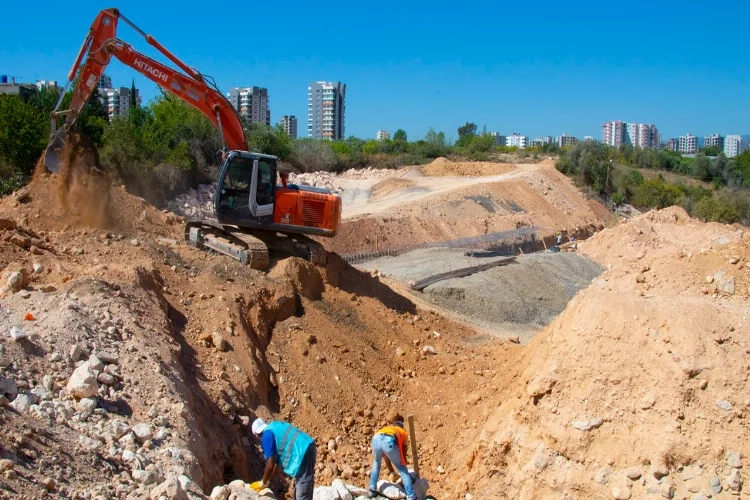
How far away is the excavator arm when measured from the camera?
12469mm

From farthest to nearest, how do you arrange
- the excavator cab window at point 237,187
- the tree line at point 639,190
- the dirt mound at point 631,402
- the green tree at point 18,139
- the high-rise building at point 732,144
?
the high-rise building at point 732,144 < the tree line at point 639,190 < the green tree at point 18,139 < the excavator cab window at point 237,187 < the dirt mound at point 631,402

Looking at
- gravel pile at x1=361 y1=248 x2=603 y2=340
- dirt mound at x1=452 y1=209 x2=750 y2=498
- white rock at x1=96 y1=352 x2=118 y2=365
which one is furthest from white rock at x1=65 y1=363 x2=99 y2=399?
gravel pile at x1=361 y1=248 x2=603 y2=340

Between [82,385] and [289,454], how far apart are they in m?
2.13

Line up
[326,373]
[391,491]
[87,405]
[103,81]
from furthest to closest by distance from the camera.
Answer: [103,81] < [326,373] < [391,491] < [87,405]

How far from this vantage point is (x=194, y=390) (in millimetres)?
8578

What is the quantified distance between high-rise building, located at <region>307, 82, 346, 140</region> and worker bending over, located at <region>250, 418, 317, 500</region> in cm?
10387

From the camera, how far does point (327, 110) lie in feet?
369

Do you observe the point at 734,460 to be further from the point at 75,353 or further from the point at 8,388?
the point at 8,388

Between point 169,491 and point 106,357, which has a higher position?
point 106,357

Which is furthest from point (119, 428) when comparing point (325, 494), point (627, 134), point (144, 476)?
point (627, 134)

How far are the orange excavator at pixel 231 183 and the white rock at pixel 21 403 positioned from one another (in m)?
6.29

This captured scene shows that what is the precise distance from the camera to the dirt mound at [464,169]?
149 feet

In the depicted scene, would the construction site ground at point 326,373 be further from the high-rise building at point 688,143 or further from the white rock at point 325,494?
the high-rise building at point 688,143

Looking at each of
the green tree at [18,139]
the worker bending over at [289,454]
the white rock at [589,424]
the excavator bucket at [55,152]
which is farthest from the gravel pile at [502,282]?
the green tree at [18,139]
